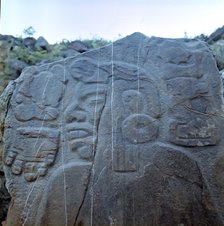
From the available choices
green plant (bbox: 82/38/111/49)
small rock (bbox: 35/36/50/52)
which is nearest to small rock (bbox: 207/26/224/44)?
green plant (bbox: 82/38/111/49)

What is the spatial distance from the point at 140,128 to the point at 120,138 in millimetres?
155

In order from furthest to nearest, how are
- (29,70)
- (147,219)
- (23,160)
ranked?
(29,70) → (23,160) → (147,219)

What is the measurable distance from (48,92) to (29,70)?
0.81ft

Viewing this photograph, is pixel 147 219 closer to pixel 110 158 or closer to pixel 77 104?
pixel 110 158

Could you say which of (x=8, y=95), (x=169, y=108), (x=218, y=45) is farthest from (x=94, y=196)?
(x=218, y=45)

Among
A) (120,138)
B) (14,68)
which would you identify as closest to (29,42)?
(14,68)

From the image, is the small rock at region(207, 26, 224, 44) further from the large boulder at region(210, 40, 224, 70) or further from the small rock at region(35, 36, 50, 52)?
the small rock at region(35, 36, 50, 52)

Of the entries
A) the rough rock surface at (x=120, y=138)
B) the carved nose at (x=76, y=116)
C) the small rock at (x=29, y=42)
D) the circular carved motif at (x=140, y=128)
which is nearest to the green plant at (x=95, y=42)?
the small rock at (x=29, y=42)

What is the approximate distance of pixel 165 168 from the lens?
2.25 metres

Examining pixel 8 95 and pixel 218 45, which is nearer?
pixel 8 95

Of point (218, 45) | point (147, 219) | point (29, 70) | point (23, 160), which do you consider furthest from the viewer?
point (218, 45)

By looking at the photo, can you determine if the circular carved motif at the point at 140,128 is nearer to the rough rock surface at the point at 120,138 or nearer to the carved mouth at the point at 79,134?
the rough rock surface at the point at 120,138

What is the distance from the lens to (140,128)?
2328 mm

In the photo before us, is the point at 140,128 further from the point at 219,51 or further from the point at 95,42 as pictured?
the point at 95,42
